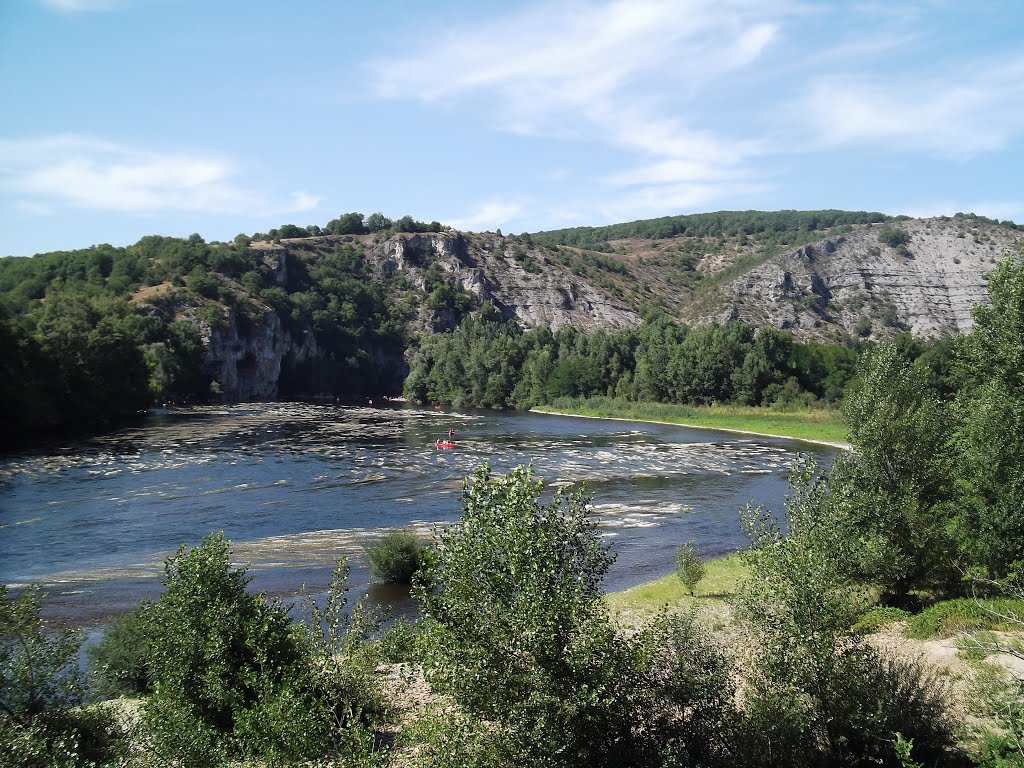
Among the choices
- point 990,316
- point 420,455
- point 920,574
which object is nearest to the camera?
point 920,574

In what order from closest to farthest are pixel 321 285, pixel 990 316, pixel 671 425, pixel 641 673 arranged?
pixel 641 673, pixel 990 316, pixel 671 425, pixel 321 285

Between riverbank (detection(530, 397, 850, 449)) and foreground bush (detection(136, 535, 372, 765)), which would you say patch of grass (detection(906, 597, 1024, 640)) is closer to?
foreground bush (detection(136, 535, 372, 765))

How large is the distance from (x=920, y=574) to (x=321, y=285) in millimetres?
166577

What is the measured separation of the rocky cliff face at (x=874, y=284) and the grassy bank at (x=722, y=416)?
7157cm

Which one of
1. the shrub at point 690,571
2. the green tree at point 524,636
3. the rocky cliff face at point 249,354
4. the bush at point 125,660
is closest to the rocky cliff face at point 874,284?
the rocky cliff face at point 249,354

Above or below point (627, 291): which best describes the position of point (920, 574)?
below

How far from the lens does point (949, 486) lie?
21.9 metres

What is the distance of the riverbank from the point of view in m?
81.8

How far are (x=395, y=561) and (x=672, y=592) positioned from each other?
1010 centimetres

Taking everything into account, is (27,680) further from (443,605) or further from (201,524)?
(201,524)

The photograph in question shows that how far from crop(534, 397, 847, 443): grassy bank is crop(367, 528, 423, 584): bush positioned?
60370 millimetres

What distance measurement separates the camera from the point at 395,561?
87.6ft

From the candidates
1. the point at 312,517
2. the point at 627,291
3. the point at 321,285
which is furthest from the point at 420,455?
the point at 627,291

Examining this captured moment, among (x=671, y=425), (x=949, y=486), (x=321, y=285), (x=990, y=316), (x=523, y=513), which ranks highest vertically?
(x=321, y=285)
